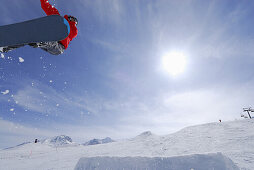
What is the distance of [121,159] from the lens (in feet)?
23.9

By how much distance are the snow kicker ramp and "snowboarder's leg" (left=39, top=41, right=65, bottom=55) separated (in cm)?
619

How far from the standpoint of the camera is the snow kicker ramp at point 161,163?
18.2ft

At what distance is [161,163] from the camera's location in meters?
6.43

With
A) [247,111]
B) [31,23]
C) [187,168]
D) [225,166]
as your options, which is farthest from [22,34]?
[247,111]

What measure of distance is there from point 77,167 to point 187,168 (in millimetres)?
5761

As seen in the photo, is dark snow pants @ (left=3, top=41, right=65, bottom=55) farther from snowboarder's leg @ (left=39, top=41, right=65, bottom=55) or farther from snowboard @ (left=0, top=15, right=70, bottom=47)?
snowboard @ (left=0, top=15, right=70, bottom=47)

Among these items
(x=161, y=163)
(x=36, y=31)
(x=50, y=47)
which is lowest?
(x=161, y=163)

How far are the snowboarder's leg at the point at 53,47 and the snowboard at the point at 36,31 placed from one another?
0.24 m

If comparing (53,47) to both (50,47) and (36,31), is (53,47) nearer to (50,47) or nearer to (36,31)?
(50,47)

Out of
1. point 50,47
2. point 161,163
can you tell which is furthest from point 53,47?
point 161,163

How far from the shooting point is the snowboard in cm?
297

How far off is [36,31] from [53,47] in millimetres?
474

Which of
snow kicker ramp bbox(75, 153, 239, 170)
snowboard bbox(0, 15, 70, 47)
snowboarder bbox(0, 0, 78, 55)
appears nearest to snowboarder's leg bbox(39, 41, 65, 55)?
snowboarder bbox(0, 0, 78, 55)

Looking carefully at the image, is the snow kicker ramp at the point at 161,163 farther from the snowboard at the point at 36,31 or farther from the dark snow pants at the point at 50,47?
the snowboard at the point at 36,31
